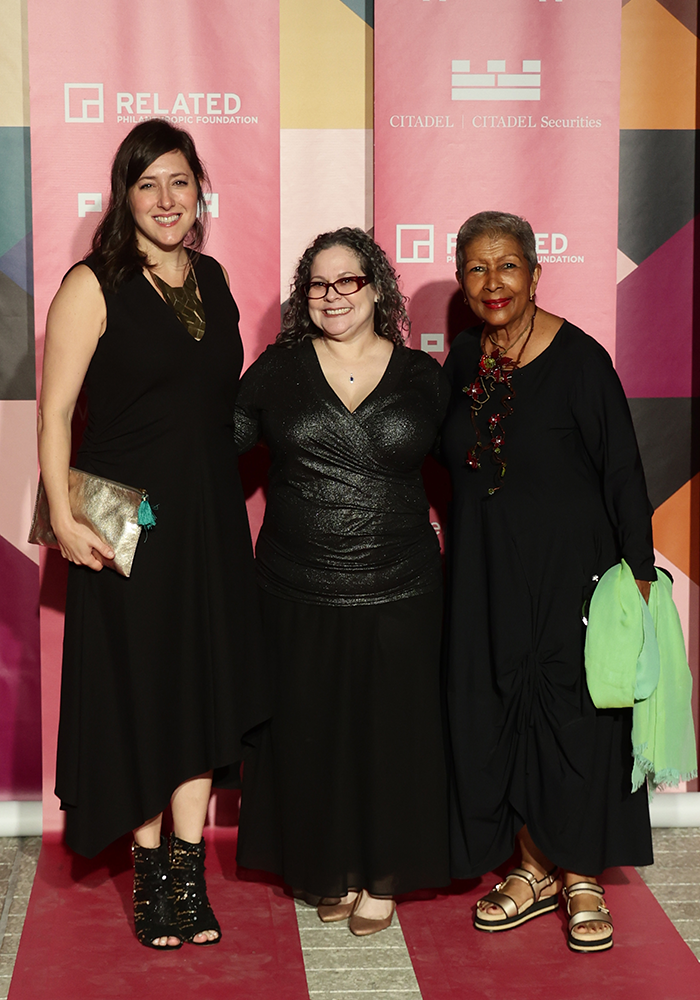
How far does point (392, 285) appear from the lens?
2.83m

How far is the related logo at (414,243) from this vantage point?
10.7 feet

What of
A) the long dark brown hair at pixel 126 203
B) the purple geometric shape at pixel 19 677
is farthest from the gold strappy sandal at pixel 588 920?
the long dark brown hair at pixel 126 203

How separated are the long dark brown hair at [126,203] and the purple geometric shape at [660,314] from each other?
64.9 inches

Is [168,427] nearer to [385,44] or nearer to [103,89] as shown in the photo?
[103,89]

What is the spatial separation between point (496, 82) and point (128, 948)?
2.71 m

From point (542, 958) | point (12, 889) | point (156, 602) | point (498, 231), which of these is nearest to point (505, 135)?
point (498, 231)

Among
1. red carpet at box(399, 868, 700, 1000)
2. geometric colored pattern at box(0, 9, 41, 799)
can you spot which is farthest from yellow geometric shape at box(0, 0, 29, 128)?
red carpet at box(399, 868, 700, 1000)

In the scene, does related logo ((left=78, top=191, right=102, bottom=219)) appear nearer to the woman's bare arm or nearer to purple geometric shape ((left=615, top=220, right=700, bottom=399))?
the woman's bare arm

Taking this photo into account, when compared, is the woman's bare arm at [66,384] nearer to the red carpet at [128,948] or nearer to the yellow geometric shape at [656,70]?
the red carpet at [128,948]

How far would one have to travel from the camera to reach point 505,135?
10.7 feet

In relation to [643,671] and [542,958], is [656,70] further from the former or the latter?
[542,958]

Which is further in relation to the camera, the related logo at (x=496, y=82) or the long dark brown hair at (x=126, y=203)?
the related logo at (x=496, y=82)

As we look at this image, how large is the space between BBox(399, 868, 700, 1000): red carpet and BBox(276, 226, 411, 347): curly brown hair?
1.60 metres

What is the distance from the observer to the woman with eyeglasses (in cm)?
274
